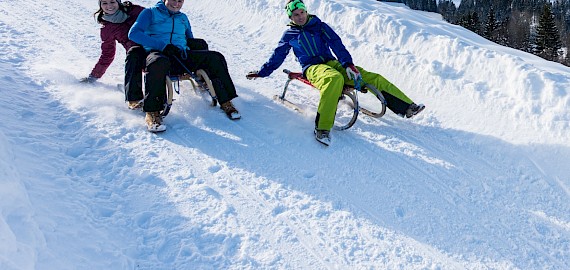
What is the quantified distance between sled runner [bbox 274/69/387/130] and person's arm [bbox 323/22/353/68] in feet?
0.82

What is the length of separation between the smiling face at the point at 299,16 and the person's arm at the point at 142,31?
1.41m

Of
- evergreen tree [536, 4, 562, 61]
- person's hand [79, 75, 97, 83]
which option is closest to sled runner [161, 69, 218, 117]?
person's hand [79, 75, 97, 83]

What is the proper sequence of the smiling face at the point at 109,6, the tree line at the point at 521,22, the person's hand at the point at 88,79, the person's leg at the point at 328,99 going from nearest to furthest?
the person's leg at the point at 328,99, the smiling face at the point at 109,6, the person's hand at the point at 88,79, the tree line at the point at 521,22

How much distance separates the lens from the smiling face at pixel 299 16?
4375mm

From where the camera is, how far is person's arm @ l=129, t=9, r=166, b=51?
4203mm

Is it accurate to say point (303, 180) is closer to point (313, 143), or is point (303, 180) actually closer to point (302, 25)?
point (313, 143)

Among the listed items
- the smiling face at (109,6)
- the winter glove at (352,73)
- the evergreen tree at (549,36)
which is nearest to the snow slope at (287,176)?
the winter glove at (352,73)

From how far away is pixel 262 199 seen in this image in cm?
312

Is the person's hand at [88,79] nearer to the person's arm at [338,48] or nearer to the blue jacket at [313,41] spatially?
the blue jacket at [313,41]

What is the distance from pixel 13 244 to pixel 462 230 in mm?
2620

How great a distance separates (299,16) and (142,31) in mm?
1549

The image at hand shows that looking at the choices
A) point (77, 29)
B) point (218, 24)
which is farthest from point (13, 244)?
point (218, 24)

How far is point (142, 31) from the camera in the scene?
4230 mm

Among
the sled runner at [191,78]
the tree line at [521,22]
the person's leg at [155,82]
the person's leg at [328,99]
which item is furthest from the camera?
the tree line at [521,22]
